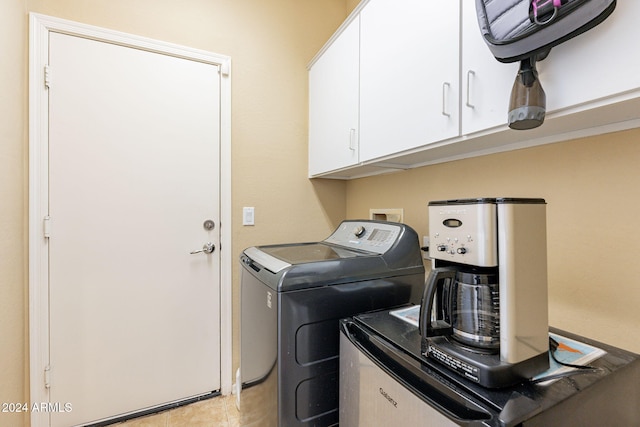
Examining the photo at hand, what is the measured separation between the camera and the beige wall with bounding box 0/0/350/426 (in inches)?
55.1

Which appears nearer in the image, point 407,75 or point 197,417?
point 407,75

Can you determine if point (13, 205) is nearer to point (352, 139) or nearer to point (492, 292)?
point (352, 139)

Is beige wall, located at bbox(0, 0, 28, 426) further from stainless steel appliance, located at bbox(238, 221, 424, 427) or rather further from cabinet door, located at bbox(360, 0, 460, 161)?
cabinet door, located at bbox(360, 0, 460, 161)

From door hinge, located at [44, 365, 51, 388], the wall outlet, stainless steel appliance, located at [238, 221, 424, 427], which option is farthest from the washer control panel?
door hinge, located at [44, 365, 51, 388]

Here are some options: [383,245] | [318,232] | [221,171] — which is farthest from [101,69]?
[383,245]

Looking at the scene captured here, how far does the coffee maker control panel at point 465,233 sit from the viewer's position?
2.05 feet

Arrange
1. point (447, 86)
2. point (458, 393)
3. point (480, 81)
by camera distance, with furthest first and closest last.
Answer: point (447, 86), point (480, 81), point (458, 393)

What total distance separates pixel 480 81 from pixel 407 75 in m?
0.35

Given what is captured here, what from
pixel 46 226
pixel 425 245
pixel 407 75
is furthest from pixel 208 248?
pixel 407 75

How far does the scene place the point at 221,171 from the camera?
76.1 inches

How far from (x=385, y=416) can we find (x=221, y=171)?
1.65 m

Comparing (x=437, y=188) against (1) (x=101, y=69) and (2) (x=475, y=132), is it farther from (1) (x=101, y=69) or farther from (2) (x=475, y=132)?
(1) (x=101, y=69)

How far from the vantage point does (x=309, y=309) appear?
1050mm

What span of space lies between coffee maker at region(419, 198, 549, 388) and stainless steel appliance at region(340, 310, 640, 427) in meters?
0.04
